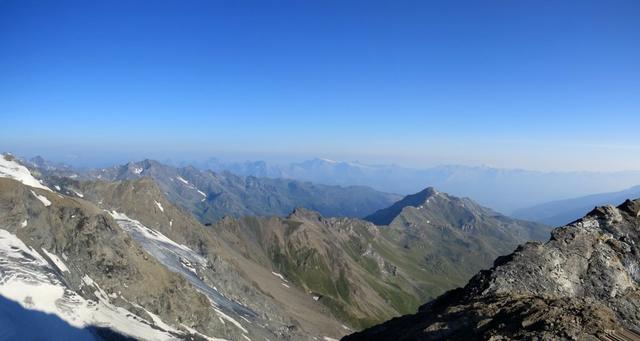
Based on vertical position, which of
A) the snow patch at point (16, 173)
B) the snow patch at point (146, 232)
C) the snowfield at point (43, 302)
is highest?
the snow patch at point (16, 173)

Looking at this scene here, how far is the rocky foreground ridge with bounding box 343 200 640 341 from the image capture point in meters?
25.9

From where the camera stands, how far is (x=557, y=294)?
39438 mm

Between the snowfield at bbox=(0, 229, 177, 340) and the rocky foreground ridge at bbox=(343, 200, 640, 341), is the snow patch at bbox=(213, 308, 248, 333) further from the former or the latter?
the rocky foreground ridge at bbox=(343, 200, 640, 341)

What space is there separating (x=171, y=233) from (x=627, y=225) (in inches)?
6733

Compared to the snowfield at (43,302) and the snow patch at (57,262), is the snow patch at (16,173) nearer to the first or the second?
the snow patch at (57,262)

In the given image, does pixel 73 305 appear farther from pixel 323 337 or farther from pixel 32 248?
pixel 323 337

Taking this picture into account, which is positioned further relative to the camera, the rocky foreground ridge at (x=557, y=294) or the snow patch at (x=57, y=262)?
the snow patch at (x=57, y=262)

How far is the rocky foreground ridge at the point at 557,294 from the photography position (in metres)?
→ 25.9

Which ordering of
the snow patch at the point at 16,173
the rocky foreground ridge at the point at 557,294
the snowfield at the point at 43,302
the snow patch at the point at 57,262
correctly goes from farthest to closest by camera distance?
the snow patch at the point at 16,173 < the snow patch at the point at 57,262 < the snowfield at the point at 43,302 < the rocky foreground ridge at the point at 557,294

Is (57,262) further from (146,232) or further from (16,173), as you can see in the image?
(146,232)

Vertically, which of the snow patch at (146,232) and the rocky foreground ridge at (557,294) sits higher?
the rocky foreground ridge at (557,294)

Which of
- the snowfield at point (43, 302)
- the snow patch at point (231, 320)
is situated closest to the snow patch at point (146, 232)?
the snow patch at point (231, 320)

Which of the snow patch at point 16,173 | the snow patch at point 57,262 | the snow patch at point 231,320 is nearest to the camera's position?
the snow patch at point 57,262

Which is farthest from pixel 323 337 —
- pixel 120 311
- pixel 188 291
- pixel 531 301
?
pixel 531 301
